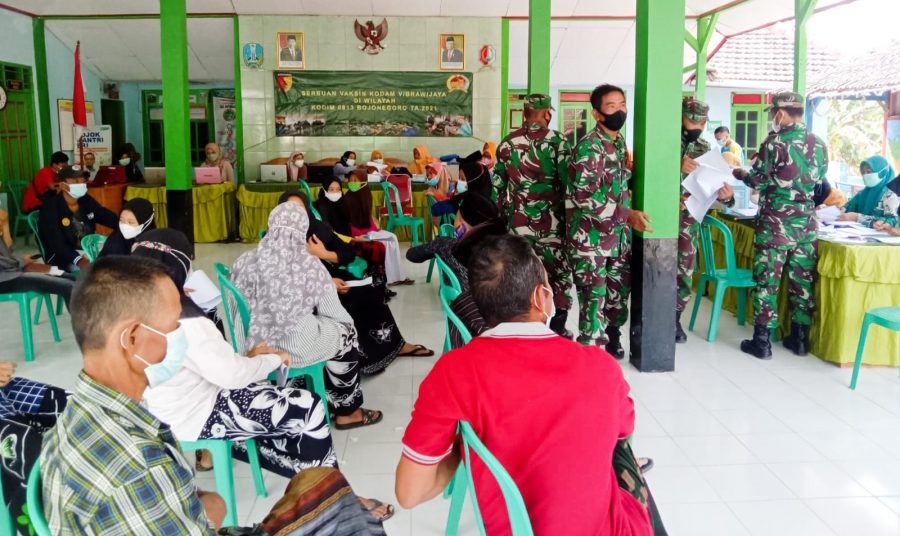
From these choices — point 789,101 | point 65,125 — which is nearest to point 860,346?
point 789,101

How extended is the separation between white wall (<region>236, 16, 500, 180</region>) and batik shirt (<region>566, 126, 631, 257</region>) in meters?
7.30

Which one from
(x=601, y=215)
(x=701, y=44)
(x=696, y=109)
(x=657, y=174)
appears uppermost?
(x=701, y=44)

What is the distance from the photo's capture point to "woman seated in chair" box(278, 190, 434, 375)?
4.23 metres

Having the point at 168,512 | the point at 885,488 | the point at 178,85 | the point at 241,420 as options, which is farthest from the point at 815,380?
the point at 178,85

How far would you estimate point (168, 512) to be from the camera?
1383 mm

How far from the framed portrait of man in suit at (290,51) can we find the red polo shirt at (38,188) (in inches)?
142

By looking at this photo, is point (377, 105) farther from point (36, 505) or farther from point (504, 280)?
point (36, 505)

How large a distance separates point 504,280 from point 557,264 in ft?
10.1

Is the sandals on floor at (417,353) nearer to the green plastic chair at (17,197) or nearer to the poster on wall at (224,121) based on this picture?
the green plastic chair at (17,197)

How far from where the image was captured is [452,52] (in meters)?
11.4

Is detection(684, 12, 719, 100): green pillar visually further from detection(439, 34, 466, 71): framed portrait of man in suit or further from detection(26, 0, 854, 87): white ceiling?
detection(439, 34, 466, 71): framed portrait of man in suit

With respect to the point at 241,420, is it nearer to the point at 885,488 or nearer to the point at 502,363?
the point at 502,363

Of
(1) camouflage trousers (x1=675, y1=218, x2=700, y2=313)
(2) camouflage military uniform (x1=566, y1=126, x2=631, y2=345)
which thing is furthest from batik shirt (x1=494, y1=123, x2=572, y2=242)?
(1) camouflage trousers (x1=675, y1=218, x2=700, y2=313)

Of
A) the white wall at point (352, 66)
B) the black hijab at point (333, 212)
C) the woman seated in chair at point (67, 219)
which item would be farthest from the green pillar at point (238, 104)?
the black hijab at point (333, 212)
